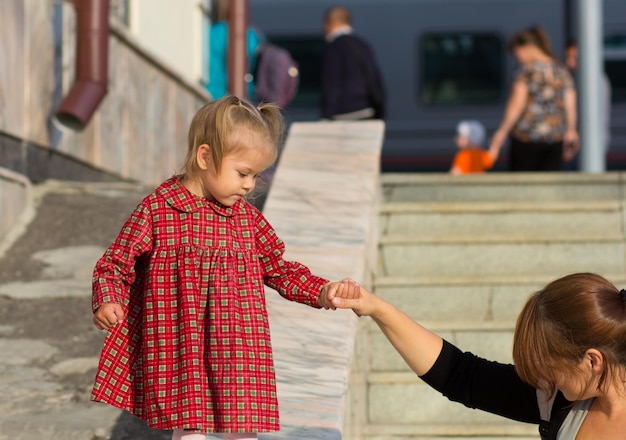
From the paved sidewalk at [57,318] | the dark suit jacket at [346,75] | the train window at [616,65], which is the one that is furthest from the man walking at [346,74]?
the train window at [616,65]

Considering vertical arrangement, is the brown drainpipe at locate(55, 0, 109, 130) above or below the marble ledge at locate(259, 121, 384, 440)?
above

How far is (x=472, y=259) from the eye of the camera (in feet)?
23.8

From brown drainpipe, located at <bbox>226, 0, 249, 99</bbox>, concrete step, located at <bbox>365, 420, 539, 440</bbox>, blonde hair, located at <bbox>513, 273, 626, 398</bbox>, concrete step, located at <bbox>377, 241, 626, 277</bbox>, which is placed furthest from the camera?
brown drainpipe, located at <bbox>226, 0, 249, 99</bbox>

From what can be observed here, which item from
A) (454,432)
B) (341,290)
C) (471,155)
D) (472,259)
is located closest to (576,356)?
(341,290)

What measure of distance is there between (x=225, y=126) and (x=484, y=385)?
3.32ft

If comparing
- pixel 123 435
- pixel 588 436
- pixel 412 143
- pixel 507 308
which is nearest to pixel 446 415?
pixel 507 308

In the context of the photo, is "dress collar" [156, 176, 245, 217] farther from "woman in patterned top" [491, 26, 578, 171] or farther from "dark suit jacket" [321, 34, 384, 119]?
"dark suit jacket" [321, 34, 384, 119]

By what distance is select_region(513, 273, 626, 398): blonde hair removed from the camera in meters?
3.12

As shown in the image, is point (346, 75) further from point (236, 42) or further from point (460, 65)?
point (460, 65)

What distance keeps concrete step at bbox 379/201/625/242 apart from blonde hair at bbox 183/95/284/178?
3975mm

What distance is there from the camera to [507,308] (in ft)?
22.1

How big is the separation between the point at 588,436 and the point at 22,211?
5.06 meters

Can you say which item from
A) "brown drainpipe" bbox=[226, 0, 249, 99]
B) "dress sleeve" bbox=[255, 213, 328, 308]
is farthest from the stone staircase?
"brown drainpipe" bbox=[226, 0, 249, 99]

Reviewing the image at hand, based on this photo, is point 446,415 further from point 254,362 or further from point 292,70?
point 292,70
